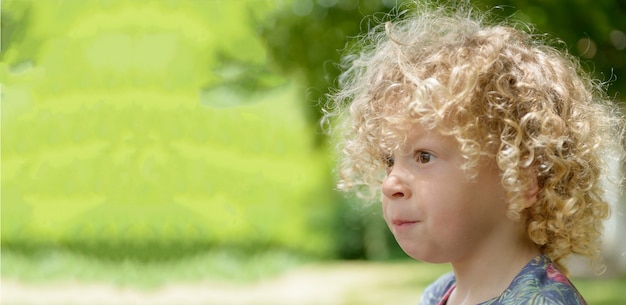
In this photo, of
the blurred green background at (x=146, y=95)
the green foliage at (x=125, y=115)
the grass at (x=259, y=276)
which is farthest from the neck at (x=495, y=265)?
the grass at (x=259, y=276)

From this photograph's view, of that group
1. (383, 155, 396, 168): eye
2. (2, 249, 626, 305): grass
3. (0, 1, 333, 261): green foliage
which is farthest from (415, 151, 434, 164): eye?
(2, 249, 626, 305): grass

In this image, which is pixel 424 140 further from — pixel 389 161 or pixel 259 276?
pixel 259 276

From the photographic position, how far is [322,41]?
16.0 ft

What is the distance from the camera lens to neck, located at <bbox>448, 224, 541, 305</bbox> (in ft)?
6.18

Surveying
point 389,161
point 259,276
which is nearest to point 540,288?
point 389,161

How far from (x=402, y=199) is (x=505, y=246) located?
0.88ft

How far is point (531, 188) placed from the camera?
6.23ft

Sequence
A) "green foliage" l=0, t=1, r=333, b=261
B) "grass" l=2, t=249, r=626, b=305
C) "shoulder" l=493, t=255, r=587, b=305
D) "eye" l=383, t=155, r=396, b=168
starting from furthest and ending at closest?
1. "grass" l=2, t=249, r=626, b=305
2. "green foliage" l=0, t=1, r=333, b=261
3. "eye" l=383, t=155, r=396, b=168
4. "shoulder" l=493, t=255, r=587, b=305

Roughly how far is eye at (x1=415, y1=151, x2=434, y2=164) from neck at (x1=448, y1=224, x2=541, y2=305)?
0.82 ft

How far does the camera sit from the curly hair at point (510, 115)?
1866 mm

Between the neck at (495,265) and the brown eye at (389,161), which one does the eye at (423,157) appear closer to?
the brown eye at (389,161)

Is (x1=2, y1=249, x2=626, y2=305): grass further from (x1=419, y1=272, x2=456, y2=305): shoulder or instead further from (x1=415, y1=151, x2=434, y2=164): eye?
(x1=415, y1=151, x2=434, y2=164): eye

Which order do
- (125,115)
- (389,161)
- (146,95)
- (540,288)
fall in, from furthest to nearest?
(146,95) < (125,115) < (389,161) < (540,288)

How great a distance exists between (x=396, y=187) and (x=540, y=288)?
0.40m
